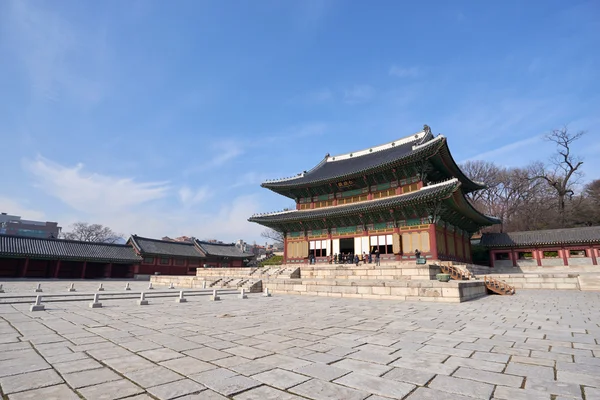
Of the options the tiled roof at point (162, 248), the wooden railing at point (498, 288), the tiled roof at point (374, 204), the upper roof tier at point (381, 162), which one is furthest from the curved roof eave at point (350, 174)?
the tiled roof at point (162, 248)

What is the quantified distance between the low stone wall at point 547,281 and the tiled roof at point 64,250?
38779 millimetres

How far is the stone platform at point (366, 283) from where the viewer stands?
12400 millimetres

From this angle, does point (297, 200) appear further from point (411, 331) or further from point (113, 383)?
point (113, 383)

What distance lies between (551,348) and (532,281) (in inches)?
710

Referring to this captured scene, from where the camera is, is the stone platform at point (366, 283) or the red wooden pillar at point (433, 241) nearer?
the stone platform at point (366, 283)

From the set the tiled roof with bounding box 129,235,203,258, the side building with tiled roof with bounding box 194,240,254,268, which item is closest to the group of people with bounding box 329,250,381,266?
the side building with tiled roof with bounding box 194,240,254,268

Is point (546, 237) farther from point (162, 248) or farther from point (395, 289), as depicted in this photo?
point (162, 248)

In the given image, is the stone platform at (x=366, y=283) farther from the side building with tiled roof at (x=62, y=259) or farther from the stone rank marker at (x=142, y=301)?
the side building with tiled roof at (x=62, y=259)

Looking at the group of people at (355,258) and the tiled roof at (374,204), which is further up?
the tiled roof at (374,204)

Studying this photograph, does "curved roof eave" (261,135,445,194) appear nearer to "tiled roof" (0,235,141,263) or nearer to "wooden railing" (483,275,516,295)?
"wooden railing" (483,275,516,295)

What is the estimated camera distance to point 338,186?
2903cm

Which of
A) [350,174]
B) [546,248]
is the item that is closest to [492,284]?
[350,174]

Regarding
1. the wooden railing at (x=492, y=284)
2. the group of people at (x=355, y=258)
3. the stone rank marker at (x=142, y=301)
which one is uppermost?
the group of people at (x=355, y=258)

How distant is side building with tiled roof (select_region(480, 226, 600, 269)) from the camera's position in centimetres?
2712
